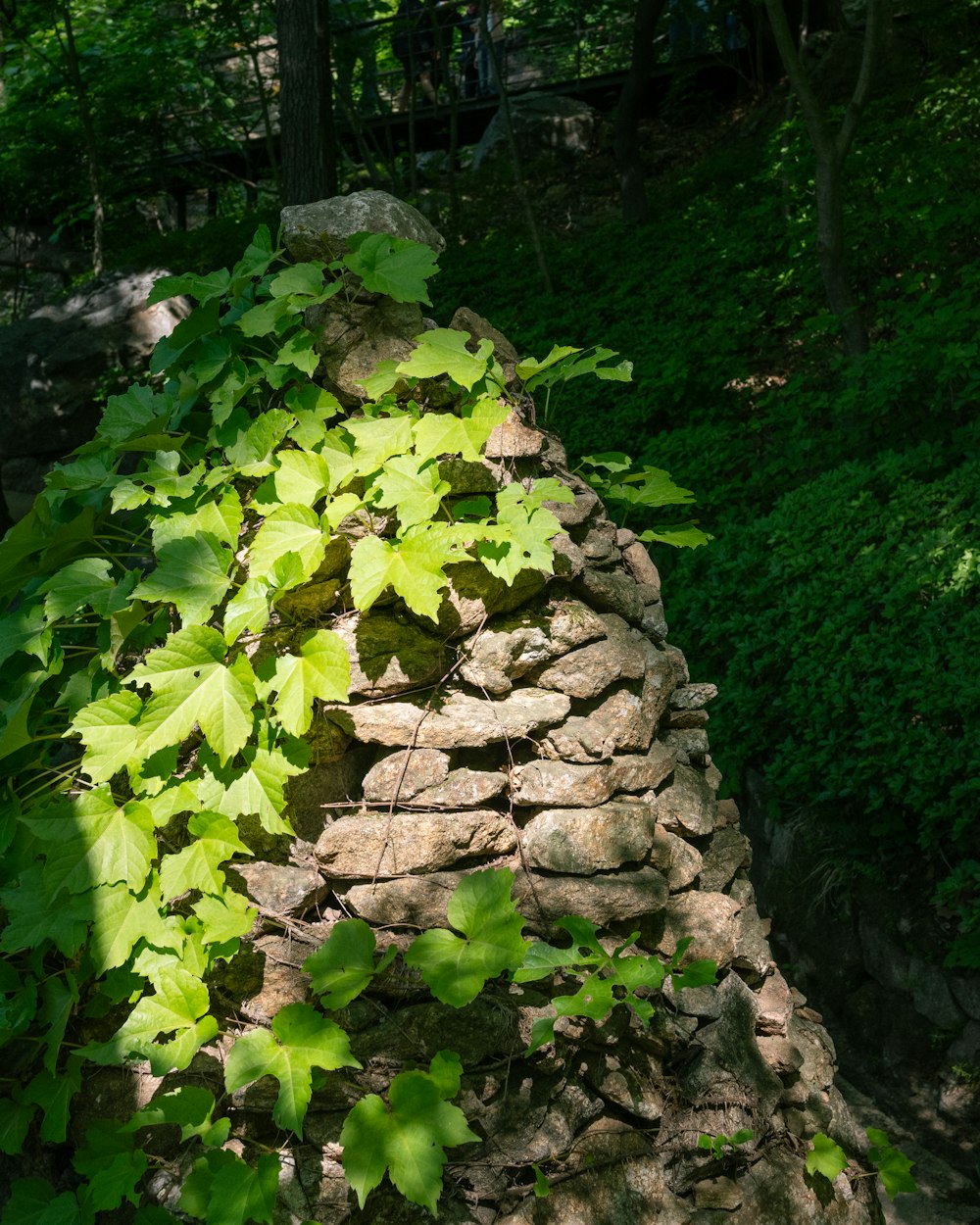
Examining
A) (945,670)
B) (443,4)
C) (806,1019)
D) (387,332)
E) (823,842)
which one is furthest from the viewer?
(443,4)

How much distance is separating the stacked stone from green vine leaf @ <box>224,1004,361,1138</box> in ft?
0.56

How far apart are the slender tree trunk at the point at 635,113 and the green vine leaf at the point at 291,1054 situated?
10242 millimetres

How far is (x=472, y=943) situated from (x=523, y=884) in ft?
0.95

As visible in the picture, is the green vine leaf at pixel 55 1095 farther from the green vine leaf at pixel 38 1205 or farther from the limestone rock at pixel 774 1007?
the limestone rock at pixel 774 1007

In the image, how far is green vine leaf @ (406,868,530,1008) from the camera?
Result: 183 centimetres

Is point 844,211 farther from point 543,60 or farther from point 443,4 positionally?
point 543,60

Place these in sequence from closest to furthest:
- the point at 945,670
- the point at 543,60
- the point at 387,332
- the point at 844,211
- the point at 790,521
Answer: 1. the point at 387,332
2. the point at 945,670
3. the point at 790,521
4. the point at 844,211
5. the point at 543,60

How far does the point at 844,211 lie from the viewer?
780 cm

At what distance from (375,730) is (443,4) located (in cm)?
1169

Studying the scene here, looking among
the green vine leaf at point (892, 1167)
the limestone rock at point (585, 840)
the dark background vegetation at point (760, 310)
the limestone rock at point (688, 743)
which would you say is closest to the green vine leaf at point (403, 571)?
the limestone rock at point (585, 840)

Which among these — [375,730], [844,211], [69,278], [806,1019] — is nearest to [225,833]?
[375,730]

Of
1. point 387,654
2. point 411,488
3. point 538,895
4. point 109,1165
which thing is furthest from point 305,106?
point 109,1165

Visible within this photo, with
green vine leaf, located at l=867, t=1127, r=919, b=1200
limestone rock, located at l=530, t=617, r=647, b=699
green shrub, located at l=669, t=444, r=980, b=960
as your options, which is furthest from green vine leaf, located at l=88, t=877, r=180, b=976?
green shrub, located at l=669, t=444, r=980, b=960

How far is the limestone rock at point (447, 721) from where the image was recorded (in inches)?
86.1
